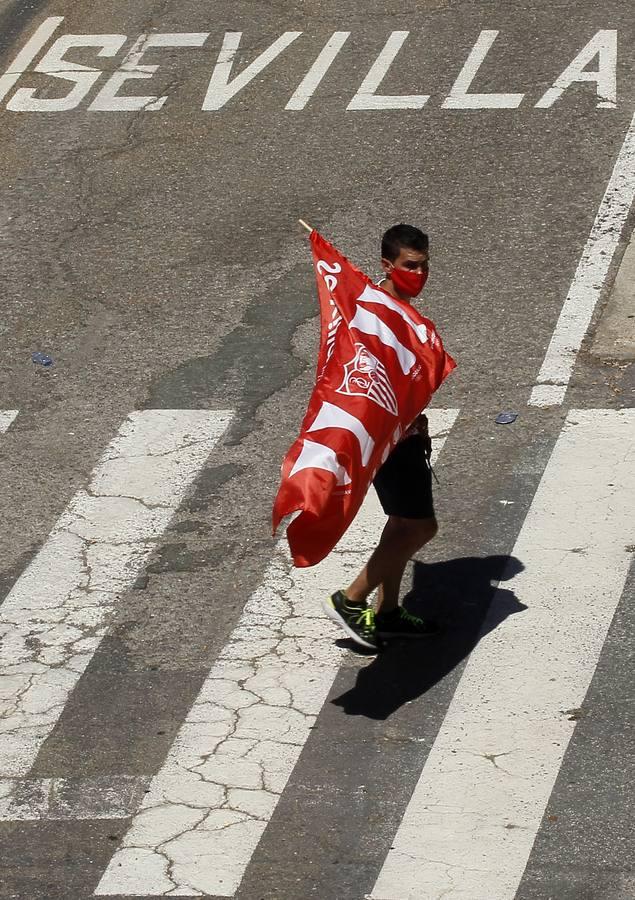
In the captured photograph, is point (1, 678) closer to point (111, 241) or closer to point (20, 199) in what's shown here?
point (111, 241)

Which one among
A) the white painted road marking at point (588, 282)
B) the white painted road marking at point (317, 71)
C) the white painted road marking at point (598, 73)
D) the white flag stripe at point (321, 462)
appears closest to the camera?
the white flag stripe at point (321, 462)

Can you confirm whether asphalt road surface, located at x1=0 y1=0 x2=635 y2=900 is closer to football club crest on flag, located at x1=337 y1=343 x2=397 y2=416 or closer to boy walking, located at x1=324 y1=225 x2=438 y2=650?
boy walking, located at x1=324 y1=225 x2=438 y2=650

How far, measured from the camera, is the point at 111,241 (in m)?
11.3

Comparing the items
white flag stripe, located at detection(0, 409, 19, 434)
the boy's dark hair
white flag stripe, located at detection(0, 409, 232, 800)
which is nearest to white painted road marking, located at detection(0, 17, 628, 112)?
white flag stripe, located at detection(0, 409, 19, 434)

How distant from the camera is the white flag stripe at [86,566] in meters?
6.96

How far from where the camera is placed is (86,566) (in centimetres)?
794

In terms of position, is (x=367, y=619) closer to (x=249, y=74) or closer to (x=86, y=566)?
(x=86, y=566)

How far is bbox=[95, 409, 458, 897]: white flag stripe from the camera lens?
19.4ft

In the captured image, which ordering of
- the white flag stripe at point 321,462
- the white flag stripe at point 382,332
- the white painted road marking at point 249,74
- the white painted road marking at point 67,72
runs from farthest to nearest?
the white painted road marking at point 67,72 < the white painted road marking at point 249,74 < the white flag stripe at point 382,332 < the white flag stripe at point 321,462

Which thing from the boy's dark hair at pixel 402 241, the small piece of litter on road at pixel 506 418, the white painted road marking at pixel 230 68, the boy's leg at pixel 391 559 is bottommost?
the small piece of litter on road at pixel 506 418

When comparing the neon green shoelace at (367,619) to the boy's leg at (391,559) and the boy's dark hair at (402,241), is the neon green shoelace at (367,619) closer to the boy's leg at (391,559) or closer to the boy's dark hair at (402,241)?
the boy's leg at (391,559)

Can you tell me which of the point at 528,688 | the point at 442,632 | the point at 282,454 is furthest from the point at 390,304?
the point at 282,454

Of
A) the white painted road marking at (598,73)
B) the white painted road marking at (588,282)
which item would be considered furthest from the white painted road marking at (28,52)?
the white painted road marking at (588,282)

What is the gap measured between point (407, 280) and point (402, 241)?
0.18 metres
